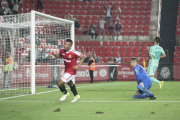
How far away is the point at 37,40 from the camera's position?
13367 millimetres

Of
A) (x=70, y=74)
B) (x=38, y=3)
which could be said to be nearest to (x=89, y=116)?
(x=70, y=74)

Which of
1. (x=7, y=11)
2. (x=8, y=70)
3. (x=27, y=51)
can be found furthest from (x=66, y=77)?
(x=7, y=11)

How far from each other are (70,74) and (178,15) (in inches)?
773

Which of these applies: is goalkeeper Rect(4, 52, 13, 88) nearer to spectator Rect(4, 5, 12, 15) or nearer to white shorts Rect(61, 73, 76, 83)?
white shorts Rect(61, 73, 76, 83)

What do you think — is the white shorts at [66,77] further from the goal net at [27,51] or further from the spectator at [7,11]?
the spectator at [7,11]

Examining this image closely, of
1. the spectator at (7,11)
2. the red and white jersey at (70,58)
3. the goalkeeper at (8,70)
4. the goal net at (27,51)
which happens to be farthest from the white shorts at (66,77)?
the spectator at (7,11)

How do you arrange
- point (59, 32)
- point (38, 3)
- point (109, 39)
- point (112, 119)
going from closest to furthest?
point (112, 119) → point (59, 32) → point (109, 39) → point (38, 3)

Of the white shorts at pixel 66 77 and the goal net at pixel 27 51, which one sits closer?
the white shorts at pixel 66 77

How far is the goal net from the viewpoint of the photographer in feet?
39.7

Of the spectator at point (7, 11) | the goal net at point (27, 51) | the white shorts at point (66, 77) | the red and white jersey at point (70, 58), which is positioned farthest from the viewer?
the spectator at point (7, 11)

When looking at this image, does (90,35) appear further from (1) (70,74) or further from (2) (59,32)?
(1) (70,74)

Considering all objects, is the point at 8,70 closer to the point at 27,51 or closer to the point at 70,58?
the point at 27,51

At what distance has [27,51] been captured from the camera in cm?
1352

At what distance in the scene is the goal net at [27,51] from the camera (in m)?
12.1
